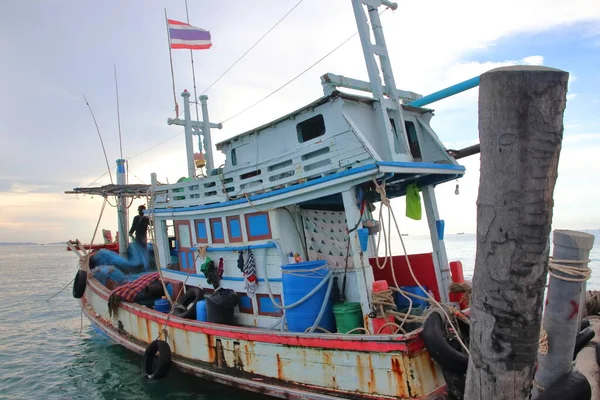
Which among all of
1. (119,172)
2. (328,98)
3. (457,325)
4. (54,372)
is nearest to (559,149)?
(457,325)

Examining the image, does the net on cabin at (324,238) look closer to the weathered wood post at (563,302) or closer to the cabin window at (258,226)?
the cabin window at (258,226)

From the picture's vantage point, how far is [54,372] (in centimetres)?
1013

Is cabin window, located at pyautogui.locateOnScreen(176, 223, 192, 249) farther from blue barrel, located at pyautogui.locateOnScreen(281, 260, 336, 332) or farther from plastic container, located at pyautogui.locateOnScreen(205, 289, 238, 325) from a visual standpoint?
blue barrel, located at pyautogui.locateOnScreen(281, 260, 336, 332)

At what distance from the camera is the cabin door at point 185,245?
9.47 meters

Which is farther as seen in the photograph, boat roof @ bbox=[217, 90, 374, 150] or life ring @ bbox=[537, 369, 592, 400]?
boat roof @ bbox=[217, 90, 374, 150]

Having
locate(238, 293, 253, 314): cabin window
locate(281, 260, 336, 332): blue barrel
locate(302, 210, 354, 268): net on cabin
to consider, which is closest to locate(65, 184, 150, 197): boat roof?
locate(238, 293, 253, 314): cabin window

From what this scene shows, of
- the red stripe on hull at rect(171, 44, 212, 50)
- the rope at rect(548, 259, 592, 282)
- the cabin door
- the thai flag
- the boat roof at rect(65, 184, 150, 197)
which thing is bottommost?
the rope at rect(548, 259, 592, 282)

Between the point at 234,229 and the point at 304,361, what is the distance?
124 inches

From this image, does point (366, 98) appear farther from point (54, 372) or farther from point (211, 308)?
point (54, 372)

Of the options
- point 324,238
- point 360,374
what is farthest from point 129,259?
point 360,374

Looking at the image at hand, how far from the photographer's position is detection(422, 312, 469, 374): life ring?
462 centimetres

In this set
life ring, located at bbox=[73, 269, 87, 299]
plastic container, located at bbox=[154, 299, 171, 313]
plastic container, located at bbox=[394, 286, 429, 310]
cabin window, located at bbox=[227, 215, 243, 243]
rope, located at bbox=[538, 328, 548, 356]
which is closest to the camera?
rope, located at bbox=[538, 328, 548, 356]

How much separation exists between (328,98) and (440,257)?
11.3 feet

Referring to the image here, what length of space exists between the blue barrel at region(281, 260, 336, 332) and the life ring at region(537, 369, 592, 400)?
3.23 meters
